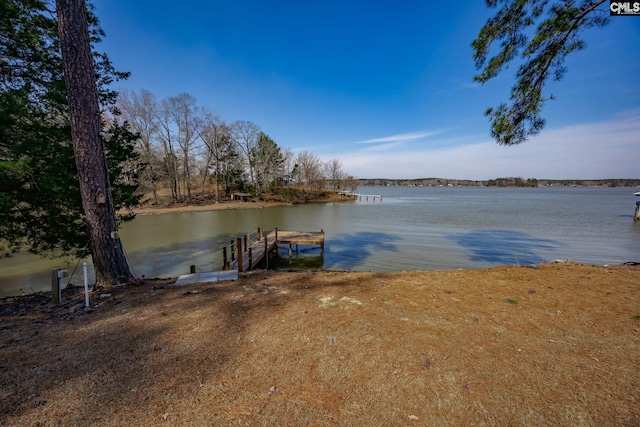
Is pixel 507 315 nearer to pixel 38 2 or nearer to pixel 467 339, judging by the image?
pixel 467 339

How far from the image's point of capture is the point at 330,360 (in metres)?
2.91

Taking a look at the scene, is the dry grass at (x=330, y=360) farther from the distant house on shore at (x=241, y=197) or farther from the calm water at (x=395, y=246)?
the distant house on shore at (x=241, y=197)

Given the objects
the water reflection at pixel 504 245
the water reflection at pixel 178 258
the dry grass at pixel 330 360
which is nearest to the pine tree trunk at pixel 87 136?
the dry grass at pixel 330 360

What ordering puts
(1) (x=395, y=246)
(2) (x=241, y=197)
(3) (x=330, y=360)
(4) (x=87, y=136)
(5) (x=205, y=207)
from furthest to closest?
(2) (x=241, y=197) → (5) (x=205, y=207) → (1) (x=395, y=246) → (4) (x=87, y=136) → (3) (x=330, y=360)

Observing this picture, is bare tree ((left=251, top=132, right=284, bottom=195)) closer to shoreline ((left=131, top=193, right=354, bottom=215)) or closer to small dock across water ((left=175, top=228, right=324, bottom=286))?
shoreline ((left=131, top=193, right=354, bottom=215))

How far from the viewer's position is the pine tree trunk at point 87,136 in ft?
16.4

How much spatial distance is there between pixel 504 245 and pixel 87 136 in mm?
17611

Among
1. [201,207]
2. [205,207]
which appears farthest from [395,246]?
[201,207]

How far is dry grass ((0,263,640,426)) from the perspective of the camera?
2.22 metres

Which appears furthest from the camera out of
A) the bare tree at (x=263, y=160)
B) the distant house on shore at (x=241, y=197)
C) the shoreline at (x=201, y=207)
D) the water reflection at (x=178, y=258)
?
the bare tree at (x=263, y=160)

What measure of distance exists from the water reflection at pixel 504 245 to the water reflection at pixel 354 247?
3793 millimetres

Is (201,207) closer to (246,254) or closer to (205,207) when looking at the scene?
(205,207)

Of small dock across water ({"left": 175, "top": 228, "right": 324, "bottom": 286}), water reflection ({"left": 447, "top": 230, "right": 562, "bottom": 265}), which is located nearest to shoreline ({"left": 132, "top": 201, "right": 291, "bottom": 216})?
small dock across water ({"left": 175, "top": 228, "right": 324, "bottom": 286})

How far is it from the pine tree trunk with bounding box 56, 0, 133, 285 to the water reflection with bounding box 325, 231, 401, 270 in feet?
24.9
